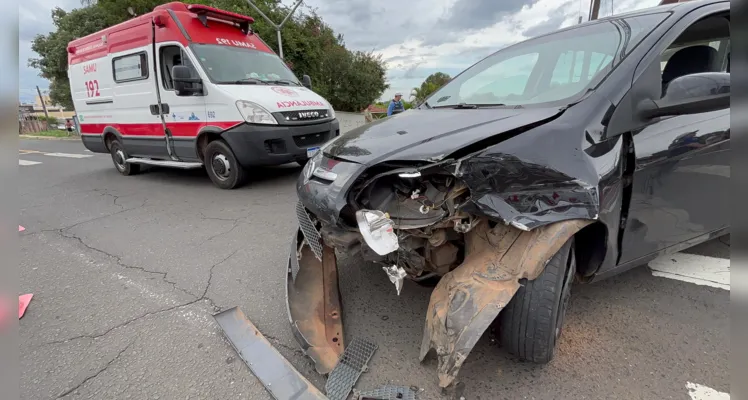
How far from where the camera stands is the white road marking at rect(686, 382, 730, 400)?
1.62 metres

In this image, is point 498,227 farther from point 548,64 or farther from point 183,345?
point 183,345

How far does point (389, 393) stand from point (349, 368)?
0.27 meters

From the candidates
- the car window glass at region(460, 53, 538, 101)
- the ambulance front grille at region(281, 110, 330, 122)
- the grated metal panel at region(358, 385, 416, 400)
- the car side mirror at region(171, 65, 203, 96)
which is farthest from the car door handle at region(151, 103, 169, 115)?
the grated metal panel at region(358, 385, 416, 400)

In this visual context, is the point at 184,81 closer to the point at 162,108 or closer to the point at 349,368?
the point at 162,108

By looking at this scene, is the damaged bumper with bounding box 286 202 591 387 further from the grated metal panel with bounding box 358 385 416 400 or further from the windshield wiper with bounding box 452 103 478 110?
the windshield wiper with bounding box 452 103 478 110

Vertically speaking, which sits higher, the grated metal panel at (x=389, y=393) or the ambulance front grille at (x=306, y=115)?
the ambulance front grille at (x=306, y=115)

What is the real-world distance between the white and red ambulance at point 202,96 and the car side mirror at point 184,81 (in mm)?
13

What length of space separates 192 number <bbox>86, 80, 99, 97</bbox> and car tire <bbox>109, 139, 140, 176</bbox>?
97cm

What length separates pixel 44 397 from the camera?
5.91 ft

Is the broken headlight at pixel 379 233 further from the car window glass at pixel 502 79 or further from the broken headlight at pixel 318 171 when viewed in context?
the car window glass at pixel 502 79

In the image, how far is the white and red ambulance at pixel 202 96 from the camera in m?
5.07

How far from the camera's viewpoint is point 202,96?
523 centimetres

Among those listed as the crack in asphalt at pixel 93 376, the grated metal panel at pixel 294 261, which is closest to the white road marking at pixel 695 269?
the grated metal panel at pixel 294 261

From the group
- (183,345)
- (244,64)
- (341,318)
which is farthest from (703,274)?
(244,64)
